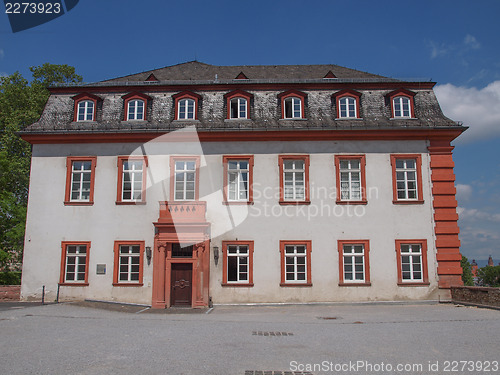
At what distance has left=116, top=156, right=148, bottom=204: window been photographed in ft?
68.5

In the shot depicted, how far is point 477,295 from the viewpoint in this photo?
722 inches

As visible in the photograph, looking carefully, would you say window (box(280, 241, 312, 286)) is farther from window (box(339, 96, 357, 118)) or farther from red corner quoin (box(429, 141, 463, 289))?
window (box(339, 96, 357, 118))

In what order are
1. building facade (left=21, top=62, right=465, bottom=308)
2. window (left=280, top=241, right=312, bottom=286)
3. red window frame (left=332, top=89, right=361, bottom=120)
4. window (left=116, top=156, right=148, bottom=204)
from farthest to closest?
red window frame (left=332, top=89, right=361, bottom=120) → window (left=116, top=156, right=148, bottom=204) → window (left=280, top=241, right=312, bottom=286) → building facade (left=21, top=62, right=465, bottom=308)

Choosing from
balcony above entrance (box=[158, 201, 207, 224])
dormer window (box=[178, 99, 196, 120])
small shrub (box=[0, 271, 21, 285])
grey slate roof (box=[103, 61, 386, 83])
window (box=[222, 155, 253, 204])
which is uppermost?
grey slate roof (box=[103, 61, 386, 83])

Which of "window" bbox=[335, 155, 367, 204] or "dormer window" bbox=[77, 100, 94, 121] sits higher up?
"dormer window" bbox=[77, 100, 94, 121]

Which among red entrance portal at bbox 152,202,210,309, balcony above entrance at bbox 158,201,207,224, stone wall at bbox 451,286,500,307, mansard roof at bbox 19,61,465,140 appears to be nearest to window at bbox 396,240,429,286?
stone wall at bbox 451,286,500,307

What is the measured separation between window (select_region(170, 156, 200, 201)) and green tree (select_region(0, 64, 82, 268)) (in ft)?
47.0

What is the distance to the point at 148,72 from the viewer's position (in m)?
25.3

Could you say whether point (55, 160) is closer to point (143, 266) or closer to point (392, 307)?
point (143, 266)

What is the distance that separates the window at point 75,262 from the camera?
20312 millimetres

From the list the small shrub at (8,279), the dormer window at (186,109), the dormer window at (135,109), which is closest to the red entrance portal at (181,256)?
the dormer window at (186,109)

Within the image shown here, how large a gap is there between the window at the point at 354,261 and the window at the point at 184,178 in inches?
282

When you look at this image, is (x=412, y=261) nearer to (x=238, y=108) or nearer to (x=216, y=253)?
(x=216, y=253)

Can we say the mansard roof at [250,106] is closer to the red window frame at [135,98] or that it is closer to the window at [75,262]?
the red window frame at [135,98]
